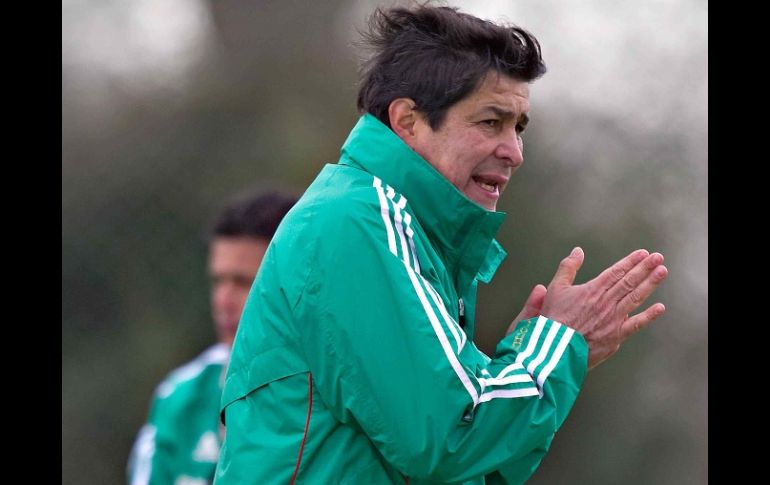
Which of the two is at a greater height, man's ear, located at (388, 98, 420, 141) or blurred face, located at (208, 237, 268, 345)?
man's ear, located at (388, 98, 420, 141)

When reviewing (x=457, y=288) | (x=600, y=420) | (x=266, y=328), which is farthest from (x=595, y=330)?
(x=600, y=420)

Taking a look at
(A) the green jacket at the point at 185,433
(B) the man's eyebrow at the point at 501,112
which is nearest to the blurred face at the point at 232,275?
(A) the green jacket at the point at 185,433

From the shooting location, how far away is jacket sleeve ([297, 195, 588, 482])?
8.05ft

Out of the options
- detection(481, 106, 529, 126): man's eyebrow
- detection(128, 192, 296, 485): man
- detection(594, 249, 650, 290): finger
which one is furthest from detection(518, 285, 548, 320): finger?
detection(128, 192, 296, 485): man

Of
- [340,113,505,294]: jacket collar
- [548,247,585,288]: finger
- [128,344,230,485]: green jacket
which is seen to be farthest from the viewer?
[128,344,230,485]: green jacket

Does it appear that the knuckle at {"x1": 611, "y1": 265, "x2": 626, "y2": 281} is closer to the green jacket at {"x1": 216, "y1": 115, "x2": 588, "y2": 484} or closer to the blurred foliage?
the green jacket at {"x1": 216, "y1": 115, "x2": 588, "y2": 484}

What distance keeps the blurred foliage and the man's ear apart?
27.8ft

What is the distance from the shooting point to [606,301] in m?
2.80

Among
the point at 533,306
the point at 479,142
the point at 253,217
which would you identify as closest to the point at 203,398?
the point at 253,217

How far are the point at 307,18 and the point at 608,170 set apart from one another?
11.6 ft

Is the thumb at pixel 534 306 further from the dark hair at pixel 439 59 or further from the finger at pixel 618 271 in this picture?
the dark hair at pixel 439 59

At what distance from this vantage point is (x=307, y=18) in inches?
499

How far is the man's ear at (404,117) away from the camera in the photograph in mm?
2930

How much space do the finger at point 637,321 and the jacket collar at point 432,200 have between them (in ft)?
1.17
